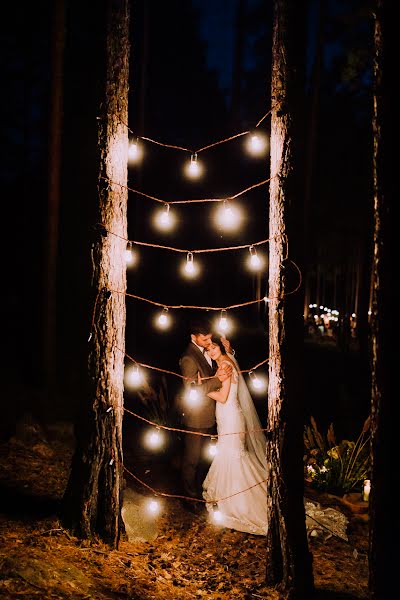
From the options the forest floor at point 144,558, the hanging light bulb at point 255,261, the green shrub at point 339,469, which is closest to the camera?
the forest floor at point 144,558

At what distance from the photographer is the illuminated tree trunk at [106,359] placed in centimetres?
468

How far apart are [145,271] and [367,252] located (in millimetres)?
8021

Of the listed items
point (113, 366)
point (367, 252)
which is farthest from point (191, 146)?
point (113, 366)

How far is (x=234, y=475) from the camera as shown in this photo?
20.2 feet

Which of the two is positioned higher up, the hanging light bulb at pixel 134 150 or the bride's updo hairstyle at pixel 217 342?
the hanging light bulb at pixel 134 150

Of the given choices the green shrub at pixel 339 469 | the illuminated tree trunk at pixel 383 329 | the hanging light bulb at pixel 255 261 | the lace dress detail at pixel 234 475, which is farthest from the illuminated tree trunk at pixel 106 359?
the green shrub at pixel 339 469

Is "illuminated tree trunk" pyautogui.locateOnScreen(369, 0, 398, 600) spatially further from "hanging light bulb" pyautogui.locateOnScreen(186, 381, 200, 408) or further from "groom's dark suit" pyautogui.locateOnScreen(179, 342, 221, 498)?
"groom's dark suit" pyautogui.locateOnScreen(179, 342, 221, 498)

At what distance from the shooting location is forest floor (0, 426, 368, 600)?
3.96m

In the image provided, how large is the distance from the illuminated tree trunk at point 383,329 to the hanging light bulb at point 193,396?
2594 mm

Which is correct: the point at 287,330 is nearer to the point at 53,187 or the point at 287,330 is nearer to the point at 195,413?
the point at 195,413

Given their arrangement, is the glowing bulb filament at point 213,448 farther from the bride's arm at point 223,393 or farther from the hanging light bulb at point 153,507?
the hanging light bulb at point 153,507

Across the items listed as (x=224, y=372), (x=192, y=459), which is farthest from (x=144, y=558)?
(x=224, y=372)

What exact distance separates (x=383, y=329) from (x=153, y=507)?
3681mm

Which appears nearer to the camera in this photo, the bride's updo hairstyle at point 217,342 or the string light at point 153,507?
the string light at point 153,507
